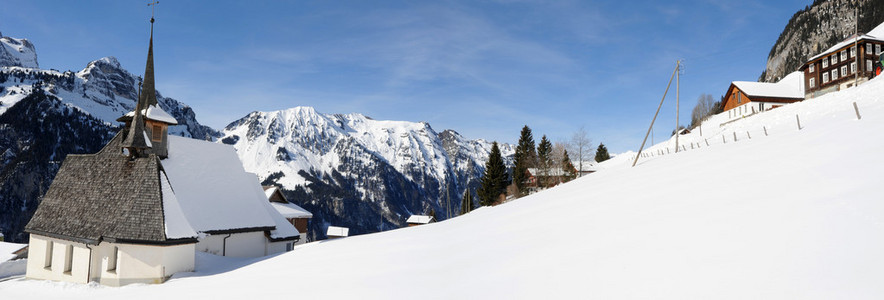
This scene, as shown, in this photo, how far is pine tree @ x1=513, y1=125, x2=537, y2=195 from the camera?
231ft

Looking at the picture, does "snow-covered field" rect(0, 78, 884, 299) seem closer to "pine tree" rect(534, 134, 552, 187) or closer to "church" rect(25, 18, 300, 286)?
"church" rect(25, 18, 300, 286)

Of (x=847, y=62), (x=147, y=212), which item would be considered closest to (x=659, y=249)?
(x=147, y=212)

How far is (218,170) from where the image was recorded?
97.2 feet

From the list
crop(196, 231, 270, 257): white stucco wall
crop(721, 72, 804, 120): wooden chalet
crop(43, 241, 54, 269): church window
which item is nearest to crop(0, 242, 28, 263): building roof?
crop(43, 241, 54, 269): church window

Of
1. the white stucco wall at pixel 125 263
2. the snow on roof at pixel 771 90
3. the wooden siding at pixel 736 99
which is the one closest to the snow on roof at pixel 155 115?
the white stucco wall at pixel 125 263

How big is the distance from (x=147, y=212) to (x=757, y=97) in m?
84.7

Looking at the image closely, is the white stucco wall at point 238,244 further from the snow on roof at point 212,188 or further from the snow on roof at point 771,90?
the snow on roof at point 771,90

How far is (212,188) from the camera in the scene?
2838 centimetres

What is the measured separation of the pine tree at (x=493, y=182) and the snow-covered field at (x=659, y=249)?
1856 inches

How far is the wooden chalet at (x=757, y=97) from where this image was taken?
70.7 m

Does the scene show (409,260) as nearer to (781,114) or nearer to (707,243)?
(707,243)

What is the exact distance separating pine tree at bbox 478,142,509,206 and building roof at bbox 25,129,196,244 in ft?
173

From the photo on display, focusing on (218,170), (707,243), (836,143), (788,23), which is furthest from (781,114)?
(788,23)

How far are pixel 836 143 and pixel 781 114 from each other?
114ft
